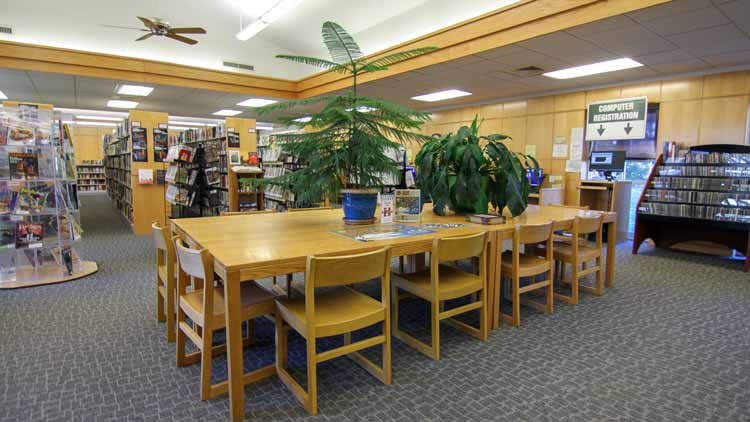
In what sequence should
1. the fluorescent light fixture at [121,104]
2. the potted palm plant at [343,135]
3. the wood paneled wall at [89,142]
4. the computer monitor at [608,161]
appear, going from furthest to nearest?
the wood paneled wall at [89,142] → the fluorescent light fixture at [121,104] → the computer monitor at [608,161] → the potted palm plant at [343,135]

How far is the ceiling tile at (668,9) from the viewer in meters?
3.39

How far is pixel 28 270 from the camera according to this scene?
4031mm

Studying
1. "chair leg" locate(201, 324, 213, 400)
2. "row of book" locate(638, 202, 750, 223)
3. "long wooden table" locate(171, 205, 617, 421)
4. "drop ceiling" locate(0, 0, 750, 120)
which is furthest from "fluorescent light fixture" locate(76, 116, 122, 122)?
"row of book" locate(638, 202, 750, 223)

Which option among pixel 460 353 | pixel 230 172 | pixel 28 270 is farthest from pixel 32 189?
pixel 460 353

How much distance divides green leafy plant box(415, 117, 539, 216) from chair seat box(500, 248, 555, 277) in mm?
386

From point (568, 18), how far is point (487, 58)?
125cm

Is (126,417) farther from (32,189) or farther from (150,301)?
(32,189)

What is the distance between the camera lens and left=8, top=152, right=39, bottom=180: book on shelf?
3.68 m

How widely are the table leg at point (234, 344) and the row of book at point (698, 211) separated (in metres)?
5.74

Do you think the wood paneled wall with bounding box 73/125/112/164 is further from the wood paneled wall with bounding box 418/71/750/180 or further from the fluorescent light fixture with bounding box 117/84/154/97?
the wood paneled wall with bounding box 418/71/750/180

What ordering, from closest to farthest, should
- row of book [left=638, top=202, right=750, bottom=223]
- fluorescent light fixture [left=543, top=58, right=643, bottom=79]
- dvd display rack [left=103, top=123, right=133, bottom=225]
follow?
row of book [left=638, top=202, right=750, bottom=223] → fluorescent light fixture [left=543, top=58, right=643, bottom=79] → dvd display rack [left=103, top=123, right=133, bottom=225]

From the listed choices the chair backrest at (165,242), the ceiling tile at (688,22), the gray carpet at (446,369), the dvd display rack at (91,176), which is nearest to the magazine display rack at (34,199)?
the gray carpet at (446,369)

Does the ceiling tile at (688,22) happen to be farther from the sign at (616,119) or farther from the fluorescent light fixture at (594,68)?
the sign at (616,119)

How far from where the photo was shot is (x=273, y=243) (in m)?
2.11
